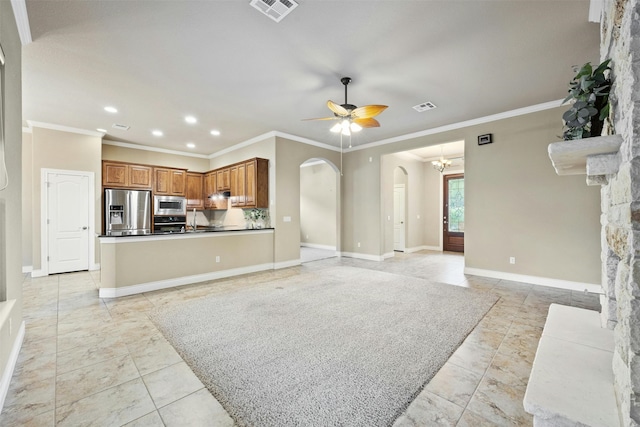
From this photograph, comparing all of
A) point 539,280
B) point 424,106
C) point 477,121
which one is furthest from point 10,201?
point 539,280

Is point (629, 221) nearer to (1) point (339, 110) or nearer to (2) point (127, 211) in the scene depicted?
(1) point (339, 110)

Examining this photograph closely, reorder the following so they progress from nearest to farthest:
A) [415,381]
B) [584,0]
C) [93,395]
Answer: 1. [93,395]
2. [415,381]
3. [584,0]

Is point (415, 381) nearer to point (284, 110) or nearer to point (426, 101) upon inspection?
point (426, 101)

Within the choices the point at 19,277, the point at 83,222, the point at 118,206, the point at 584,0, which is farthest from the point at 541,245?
the point at 83,222

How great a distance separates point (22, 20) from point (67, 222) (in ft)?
14.7

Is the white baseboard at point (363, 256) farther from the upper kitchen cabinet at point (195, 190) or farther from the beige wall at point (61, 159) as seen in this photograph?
the beige wall at point (61, 159)

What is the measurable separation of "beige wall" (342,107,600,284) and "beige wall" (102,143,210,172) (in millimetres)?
6206

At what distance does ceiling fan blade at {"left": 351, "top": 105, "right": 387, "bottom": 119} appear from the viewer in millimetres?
3333

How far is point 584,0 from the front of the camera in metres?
2.29

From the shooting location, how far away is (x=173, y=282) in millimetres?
4531

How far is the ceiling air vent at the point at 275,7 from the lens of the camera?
89.4 inches

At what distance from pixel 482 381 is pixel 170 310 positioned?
3365 mm

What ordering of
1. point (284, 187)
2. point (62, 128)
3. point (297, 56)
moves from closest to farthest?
point (297, 56)
point (62, 128)
point (284, 187)

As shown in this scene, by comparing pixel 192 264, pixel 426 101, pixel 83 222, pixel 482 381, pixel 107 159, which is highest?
pixel 426 101
